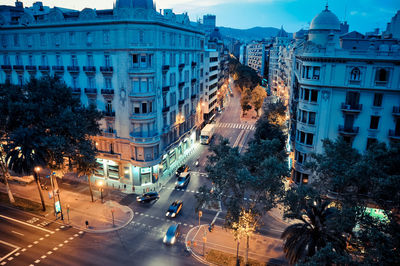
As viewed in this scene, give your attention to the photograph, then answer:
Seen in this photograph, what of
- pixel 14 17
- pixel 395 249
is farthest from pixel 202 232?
pixel 14 17

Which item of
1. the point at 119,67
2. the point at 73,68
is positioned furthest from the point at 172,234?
the point at 73,68

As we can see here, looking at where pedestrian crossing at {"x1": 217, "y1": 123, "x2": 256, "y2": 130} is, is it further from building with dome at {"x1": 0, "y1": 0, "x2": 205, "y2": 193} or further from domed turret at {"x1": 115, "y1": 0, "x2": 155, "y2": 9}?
domed turret at {"x1": 115, "y1": 0, "x2": 155, "y2": 9}

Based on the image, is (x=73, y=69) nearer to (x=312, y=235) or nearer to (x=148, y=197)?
(x=148, y=197)

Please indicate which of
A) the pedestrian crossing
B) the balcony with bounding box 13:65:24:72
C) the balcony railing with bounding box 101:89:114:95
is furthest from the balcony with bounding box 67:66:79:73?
the pedestrian crossing

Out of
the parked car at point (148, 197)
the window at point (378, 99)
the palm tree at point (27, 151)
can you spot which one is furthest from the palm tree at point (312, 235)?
the palm tree at point (27, 151)

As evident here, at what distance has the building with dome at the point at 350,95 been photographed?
35.0 meters

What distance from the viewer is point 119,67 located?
45.0 m

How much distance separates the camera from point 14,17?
5478 centimetres

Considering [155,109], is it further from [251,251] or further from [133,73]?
[251,251]

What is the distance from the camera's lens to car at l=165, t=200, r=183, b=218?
40.8 m

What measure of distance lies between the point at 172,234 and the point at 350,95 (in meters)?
29.9

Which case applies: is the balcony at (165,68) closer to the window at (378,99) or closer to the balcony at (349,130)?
the balcony at (349,130)

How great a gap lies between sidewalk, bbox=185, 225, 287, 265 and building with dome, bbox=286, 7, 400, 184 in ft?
35.9

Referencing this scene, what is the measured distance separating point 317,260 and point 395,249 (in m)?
4.78
